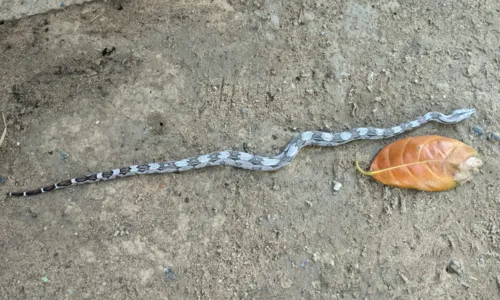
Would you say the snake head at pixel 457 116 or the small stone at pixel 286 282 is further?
the snake head at pixel 457 116

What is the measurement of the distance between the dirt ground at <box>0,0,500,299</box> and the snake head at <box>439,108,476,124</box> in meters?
0.11

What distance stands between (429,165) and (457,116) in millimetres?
901

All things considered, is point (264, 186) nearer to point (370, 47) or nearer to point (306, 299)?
point (306, 299)

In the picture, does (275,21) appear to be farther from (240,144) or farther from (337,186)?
(337,186)

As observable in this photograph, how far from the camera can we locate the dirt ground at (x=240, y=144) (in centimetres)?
452

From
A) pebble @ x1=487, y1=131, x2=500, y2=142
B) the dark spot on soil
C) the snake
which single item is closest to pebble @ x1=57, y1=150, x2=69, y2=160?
the snake

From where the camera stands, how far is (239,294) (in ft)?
14.5

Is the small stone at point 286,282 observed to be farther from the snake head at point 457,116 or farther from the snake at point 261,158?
the snake head at point 457,116

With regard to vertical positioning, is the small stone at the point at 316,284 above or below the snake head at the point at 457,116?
below

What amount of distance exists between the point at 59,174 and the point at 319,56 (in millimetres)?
3528

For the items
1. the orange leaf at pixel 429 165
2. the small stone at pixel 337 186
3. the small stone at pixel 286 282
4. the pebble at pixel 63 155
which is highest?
the orange leaf at pixel 429 165

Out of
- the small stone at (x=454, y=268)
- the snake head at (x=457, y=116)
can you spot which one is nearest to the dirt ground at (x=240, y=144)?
the small stone at (x=454, y=268)

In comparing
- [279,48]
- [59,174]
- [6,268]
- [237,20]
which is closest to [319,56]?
[279,48]

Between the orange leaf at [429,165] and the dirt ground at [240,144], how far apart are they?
181 mm
